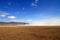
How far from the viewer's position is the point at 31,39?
13.0 feet

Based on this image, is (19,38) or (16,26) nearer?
(19,38)

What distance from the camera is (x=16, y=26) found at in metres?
7.36

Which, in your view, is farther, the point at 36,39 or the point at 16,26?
Answer: the point at 16,26

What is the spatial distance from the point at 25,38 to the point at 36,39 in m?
0.38

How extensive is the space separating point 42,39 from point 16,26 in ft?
11.8

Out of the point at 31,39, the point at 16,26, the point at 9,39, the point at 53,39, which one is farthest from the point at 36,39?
the point at 16,26

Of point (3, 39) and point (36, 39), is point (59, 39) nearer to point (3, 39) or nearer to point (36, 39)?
point (36, 39)

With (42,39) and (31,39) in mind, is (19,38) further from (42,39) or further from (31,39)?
(42,39)

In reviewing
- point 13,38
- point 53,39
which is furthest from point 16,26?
point 53,39

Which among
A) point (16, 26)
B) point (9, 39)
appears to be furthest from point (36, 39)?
point (16, 26)

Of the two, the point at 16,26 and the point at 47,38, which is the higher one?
the point at 16,26

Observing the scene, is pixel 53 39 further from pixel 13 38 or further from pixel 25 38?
pixel 13 38

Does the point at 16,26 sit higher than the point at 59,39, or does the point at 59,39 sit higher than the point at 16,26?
the point at 16,26

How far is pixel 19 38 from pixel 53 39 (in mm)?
1091
